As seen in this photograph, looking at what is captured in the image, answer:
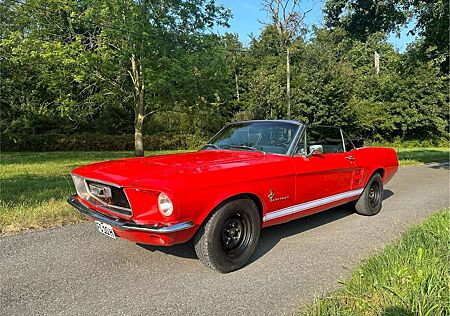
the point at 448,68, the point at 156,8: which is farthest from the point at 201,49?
the point at 448,68

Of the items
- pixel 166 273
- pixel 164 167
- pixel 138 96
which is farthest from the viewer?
pixel 138 96

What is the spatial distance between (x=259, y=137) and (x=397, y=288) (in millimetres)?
2482

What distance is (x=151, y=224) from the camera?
3.10 m

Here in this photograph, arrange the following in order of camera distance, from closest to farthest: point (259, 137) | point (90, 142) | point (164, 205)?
1. point (164, 205)
2. point (259, 137)
3. point (90, 142)

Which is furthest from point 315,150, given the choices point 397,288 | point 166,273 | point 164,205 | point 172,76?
point 172,76

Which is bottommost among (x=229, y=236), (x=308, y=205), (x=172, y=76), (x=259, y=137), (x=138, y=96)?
(x=229, y=236)

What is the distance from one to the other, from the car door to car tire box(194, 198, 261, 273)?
31.8 inches

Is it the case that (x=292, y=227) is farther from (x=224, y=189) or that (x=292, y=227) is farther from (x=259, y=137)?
(x=224, y=189)

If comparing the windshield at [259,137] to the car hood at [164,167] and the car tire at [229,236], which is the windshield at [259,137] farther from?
the car tire at [229,236]

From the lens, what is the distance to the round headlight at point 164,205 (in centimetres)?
306

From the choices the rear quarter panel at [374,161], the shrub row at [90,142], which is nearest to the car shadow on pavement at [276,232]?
the rear quarter panel at [374,161]

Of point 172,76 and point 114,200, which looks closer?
point 114,200

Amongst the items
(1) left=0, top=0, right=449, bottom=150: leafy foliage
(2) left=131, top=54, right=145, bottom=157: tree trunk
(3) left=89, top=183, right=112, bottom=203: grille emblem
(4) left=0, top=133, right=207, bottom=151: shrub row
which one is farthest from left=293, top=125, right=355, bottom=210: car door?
(4) left=0, top=133, right=207, bottom=151: shrub row

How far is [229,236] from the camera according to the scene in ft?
11.8
